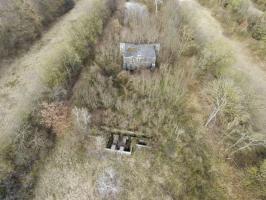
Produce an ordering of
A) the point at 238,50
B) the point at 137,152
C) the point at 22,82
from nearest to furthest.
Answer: the point at 137,152
the point at 22,82
the point at 238,50

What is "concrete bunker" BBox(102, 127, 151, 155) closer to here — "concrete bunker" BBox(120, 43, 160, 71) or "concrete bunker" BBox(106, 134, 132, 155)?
"concrete bunker" BBox(106, 134, 132, 155)

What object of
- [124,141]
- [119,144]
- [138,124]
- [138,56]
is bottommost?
[119,144]

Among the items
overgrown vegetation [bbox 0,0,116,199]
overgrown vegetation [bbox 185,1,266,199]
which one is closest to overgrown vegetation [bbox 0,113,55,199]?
overgrown vegetation [bbox 0,0,116,199]

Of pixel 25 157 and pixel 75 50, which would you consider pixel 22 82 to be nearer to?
pixel 75 50

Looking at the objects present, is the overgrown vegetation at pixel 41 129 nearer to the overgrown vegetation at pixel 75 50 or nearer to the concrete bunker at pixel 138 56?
the overgrown vegetation at pixel 75 50

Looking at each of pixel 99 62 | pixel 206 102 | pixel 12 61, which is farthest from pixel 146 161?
pixel 12 61

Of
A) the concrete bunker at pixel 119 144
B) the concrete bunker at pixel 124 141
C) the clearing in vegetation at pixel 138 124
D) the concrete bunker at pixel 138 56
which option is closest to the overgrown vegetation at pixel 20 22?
the clearing in vegetation at pixel 138 124

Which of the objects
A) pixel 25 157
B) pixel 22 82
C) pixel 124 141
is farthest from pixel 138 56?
pixel 25 157
